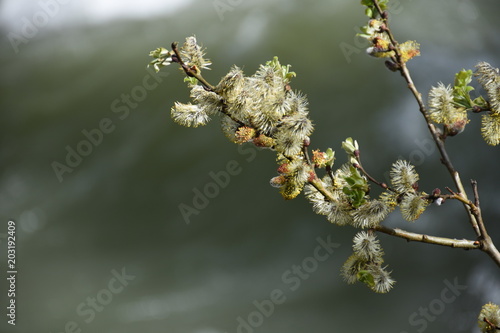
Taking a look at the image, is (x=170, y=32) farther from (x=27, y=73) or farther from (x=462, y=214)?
→ (x=462, y=214)

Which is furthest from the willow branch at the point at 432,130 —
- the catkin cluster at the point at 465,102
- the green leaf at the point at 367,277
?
the green leaf at the point at 367,277

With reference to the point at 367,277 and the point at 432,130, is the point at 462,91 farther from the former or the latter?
the point at 367,277

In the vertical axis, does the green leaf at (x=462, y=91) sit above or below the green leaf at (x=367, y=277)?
above

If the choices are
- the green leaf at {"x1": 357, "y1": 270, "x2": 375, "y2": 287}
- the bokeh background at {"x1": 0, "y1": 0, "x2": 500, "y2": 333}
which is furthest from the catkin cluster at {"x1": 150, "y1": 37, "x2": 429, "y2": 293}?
the bokeh background at {"x1": 0, "y1": 0, "x2": 500, "y2": 333}

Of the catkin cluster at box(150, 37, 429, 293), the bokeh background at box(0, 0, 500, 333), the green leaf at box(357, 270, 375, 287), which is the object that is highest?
the bokeh background at box(0, 0, 500, 333)

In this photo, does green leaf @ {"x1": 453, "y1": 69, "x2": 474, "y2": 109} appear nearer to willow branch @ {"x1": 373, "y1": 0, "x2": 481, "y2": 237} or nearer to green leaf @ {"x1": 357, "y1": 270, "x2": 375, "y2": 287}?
willow branch @ {"x1": 373, "y1": 0, "x2": 481, "y2": 237}

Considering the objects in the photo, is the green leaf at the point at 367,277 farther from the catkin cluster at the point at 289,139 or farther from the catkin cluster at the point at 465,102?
the catkin cluster at the point at 465,102

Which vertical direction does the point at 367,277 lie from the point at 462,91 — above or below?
below

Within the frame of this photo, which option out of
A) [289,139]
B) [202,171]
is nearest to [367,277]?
[289,139]

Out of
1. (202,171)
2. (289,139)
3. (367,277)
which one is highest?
(202,171)

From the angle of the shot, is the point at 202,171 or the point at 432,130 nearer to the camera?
the point at 432,130
